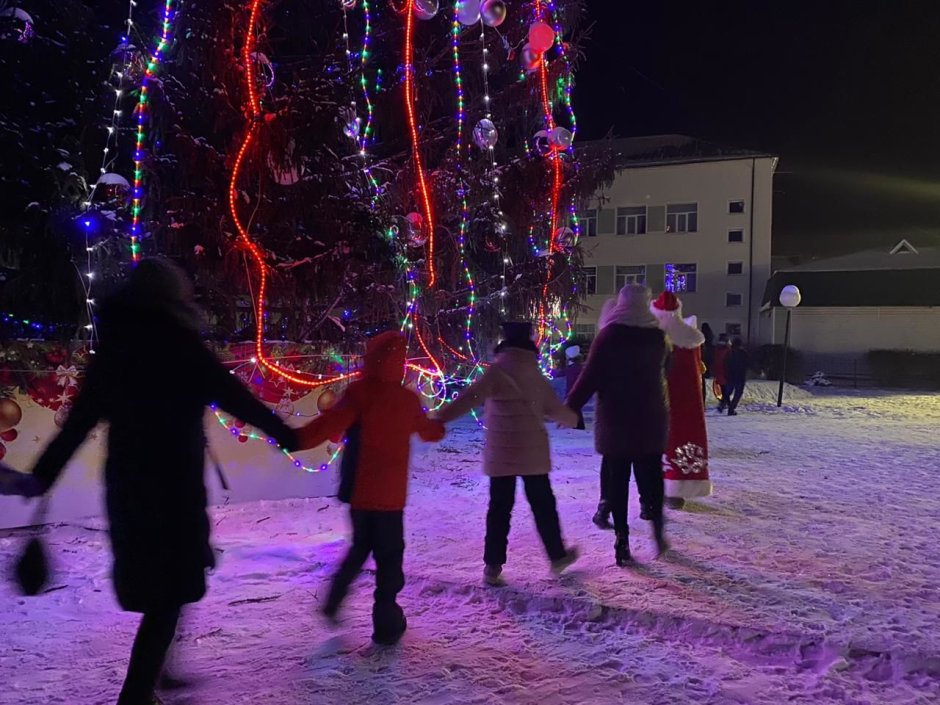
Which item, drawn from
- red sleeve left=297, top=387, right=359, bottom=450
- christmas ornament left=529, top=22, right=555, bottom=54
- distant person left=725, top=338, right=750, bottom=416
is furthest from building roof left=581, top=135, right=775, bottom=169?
red sleeve left=297, top=387, right=359, bottom=450

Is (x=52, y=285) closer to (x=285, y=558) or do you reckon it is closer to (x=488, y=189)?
(x=285, y=558)

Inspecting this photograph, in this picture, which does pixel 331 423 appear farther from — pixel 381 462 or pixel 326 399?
pixel 326 399

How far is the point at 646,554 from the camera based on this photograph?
5.00 m

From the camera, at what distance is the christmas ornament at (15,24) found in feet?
19.3

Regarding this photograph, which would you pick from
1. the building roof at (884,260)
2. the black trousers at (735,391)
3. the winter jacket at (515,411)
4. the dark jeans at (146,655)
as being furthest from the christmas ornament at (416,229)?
the building roof at (884,260)

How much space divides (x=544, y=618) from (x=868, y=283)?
37514 mm

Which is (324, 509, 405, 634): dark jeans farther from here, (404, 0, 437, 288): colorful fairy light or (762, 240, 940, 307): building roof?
(762, 240, 940, 307): building roof

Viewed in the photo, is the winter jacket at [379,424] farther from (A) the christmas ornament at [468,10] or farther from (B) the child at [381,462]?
(A) the christmas ornament at [468,10]

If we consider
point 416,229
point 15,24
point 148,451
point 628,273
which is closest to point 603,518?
point 416,229

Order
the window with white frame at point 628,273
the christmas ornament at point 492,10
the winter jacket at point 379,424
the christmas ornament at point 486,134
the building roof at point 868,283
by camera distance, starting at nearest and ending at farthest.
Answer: the winter jacket at point 379,424 < the christmas ornament at point 492,10 < the christmas ornament at point 486,134 < the building roof at point 868,283 < the window with white frame at point 628,273

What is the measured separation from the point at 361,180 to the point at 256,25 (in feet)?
5.33

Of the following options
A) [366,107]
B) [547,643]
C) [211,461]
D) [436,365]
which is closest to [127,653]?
[547,643]

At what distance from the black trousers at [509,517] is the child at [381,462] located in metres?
0.92

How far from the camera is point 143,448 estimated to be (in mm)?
2547
